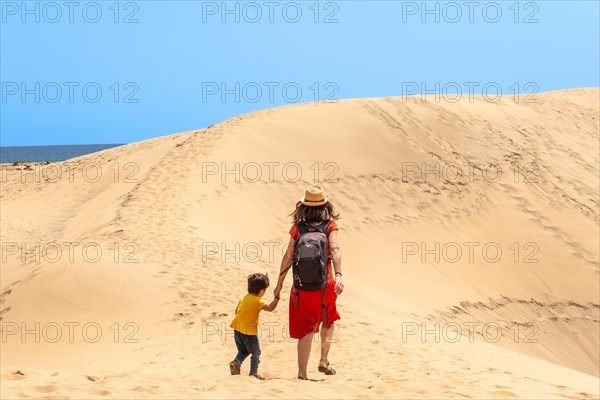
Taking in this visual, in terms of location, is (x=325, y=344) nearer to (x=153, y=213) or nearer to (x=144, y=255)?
(x=144, y=255)

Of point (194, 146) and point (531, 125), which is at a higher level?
point (531, 125)

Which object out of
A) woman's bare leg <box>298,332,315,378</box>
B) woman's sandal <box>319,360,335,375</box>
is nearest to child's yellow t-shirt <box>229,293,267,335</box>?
woman's bare leg <box>298,332,315,378</box>

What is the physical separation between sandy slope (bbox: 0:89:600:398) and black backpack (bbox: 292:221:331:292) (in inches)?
35.0

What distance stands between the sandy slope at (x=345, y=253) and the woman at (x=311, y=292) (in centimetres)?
43

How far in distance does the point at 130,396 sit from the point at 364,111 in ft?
54.9

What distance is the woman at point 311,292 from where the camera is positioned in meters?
6.78

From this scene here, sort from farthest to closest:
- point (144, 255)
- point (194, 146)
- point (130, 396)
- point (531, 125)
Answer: point (531, 125) → point (194, 146) → point (144, 255) → point (130, 396)

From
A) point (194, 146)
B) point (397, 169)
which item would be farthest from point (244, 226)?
point (397, 169)

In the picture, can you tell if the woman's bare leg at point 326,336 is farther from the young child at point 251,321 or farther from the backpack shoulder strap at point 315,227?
the backpack shoulder strap at point 315,227

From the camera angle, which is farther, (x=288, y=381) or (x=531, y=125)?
(x=531, y=125)

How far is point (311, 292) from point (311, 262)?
1.10 feet

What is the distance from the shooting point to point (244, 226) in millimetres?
14148

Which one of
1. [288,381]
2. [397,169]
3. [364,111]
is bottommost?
[288,381]

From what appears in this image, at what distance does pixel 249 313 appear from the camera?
7.07m
